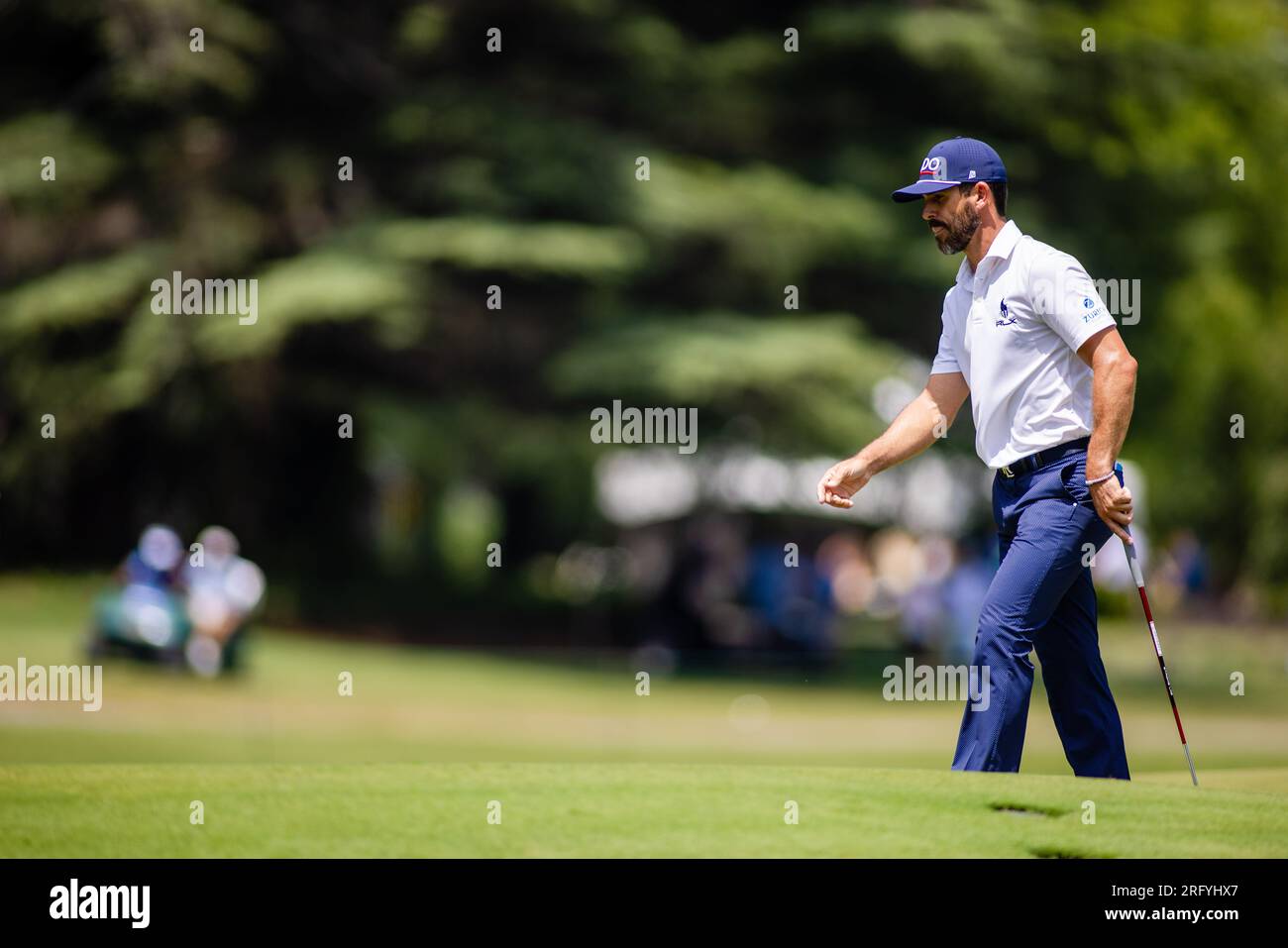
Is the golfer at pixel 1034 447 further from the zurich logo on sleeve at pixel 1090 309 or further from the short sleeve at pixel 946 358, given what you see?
the short sleeve at pixel 946 358

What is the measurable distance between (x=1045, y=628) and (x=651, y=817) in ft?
5.60

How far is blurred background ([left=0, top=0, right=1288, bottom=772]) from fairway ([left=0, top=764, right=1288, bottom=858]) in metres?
15.3

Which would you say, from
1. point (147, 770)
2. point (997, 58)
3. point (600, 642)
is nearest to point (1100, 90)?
point (997, 58)

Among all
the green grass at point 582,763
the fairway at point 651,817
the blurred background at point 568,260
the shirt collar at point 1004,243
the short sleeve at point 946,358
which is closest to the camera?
the fairway at point 651,817

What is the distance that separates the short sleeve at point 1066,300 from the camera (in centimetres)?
590

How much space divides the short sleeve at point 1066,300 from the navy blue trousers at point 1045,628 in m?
0.50

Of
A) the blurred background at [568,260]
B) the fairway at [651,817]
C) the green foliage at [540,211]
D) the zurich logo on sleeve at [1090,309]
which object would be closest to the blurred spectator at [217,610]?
the blurred background at [568,260]

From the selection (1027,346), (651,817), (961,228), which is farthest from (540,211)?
(651,817)

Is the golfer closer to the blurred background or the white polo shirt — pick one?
the white polo shirt

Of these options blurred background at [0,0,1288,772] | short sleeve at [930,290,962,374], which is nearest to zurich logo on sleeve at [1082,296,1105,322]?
short sleeve at [930,290,962,374]

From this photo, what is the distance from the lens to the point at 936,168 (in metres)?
6.22

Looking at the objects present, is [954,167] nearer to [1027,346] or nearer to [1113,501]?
[1027,346]

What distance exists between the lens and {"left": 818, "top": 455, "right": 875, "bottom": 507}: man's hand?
649cm
